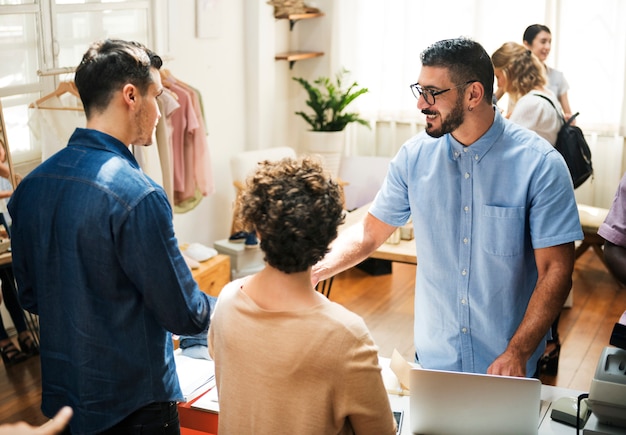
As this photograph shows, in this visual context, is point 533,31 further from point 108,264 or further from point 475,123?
point 108,264

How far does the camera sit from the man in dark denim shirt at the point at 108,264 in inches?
70.7

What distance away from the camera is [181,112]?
16.8ft

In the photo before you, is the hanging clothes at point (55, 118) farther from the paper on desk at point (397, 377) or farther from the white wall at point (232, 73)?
the paper on desk at point (397, 377)

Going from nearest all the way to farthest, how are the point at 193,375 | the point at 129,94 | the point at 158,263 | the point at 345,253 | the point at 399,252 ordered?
the point at 158,263 → the point at 129,94 → the point at 193,375 → the point at 345,253 → the point at 399,252

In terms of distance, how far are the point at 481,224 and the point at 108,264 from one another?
1041mm

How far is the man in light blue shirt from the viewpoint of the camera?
215 centimetres

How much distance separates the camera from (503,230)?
2205mm

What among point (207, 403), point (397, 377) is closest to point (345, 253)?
point (397, 377)

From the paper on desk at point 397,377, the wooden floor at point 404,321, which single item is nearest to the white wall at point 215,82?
the wooden floor at point 404,321

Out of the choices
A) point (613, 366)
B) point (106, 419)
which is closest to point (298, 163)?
point (106, 419)

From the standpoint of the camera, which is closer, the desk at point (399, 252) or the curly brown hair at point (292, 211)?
the curly brown hair at point (292, 211)

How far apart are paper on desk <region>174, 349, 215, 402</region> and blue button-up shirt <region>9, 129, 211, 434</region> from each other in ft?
1.06

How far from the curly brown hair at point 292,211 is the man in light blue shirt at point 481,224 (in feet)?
2.58

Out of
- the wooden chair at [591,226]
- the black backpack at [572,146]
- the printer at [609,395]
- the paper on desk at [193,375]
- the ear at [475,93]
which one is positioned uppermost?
the ear at [475,93]
